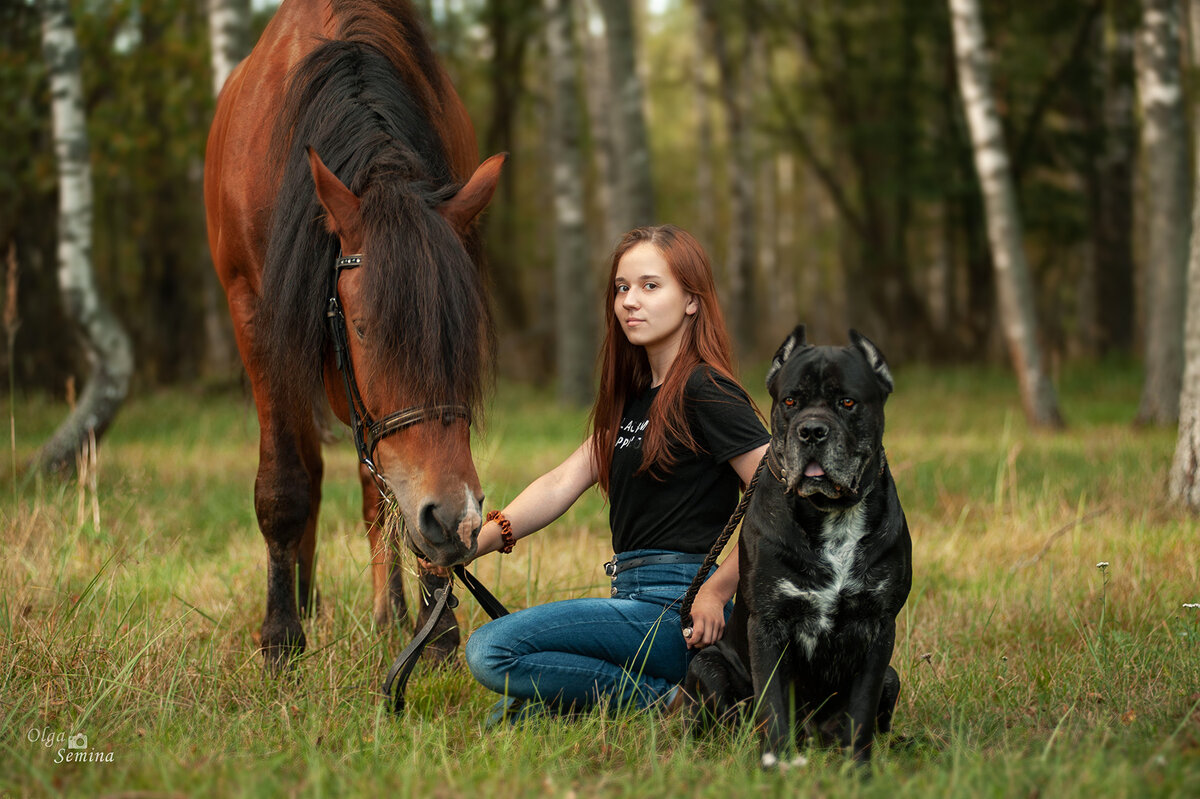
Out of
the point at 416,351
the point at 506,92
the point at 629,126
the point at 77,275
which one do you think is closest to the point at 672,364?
the point at 416,351

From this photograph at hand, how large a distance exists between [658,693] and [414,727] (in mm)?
803

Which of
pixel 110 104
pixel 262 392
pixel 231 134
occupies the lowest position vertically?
pixel 262 392

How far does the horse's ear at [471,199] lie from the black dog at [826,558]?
1151 mm

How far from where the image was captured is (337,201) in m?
3.32

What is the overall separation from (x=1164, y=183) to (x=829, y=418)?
9.71m

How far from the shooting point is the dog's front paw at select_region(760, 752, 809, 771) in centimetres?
265

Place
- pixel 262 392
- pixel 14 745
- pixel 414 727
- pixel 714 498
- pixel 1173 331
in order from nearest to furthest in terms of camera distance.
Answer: pixel 14 745 < pixel 414 727 < pixel 714 498 < pixel 262 392 < pixel 1173 331

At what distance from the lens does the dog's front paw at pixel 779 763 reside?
2.65 m

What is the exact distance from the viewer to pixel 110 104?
13297mm

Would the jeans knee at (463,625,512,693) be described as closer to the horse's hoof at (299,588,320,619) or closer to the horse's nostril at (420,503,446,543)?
the horse's nostril at (420,503,446,543)

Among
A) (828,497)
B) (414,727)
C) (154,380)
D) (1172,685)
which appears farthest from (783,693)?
(154,380)

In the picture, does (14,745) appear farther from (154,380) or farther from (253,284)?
(154,380)

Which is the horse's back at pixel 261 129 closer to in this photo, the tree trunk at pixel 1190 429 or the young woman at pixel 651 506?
the young woman at pixel 651 506

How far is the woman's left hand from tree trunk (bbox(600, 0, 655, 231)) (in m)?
9.15
